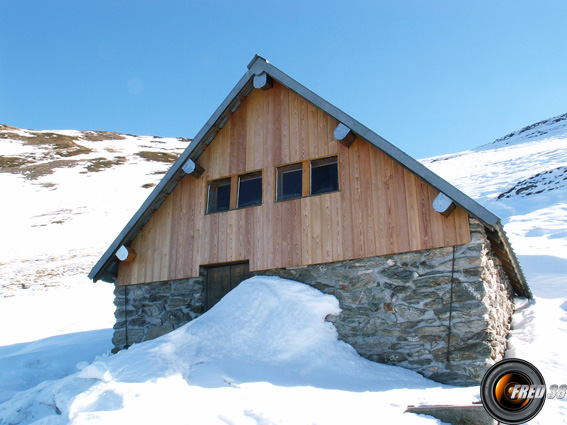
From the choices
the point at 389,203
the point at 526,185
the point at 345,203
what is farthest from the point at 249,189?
the point at 526,185

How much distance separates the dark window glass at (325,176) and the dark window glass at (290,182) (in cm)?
31

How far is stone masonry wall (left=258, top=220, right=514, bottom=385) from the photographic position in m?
7.07

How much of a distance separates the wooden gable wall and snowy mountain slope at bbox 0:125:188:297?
1243 cm

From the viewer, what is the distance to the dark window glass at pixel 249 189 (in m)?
9.66

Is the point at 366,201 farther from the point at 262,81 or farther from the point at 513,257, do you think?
the point at 262,81

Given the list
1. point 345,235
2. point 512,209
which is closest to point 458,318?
point 345,235

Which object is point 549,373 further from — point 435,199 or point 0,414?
point 0,414

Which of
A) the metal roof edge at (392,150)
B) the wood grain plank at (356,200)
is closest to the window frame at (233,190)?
the metal roof edge at (392,150)

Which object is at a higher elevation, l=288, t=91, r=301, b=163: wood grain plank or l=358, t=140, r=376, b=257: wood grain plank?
l=288, t=91, r=301, b=163: wood grain plank

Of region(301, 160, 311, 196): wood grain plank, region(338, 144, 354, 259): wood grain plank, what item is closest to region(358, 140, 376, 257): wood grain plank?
region(338, 144, 354, 259): wood grain plank

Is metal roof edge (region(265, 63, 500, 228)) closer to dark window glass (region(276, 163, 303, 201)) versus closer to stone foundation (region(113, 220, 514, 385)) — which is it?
stone foundation (region(113, 220, 514, 385))

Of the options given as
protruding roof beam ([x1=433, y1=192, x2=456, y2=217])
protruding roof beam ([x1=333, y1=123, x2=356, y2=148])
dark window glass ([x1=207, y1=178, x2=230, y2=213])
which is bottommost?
protruding roof beam ([x1=433, y1=192, x2=456, y2=217])

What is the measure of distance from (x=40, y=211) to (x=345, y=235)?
35739 millimetres

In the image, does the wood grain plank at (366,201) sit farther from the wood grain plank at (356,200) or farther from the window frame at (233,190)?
the window frame at (233,190)
